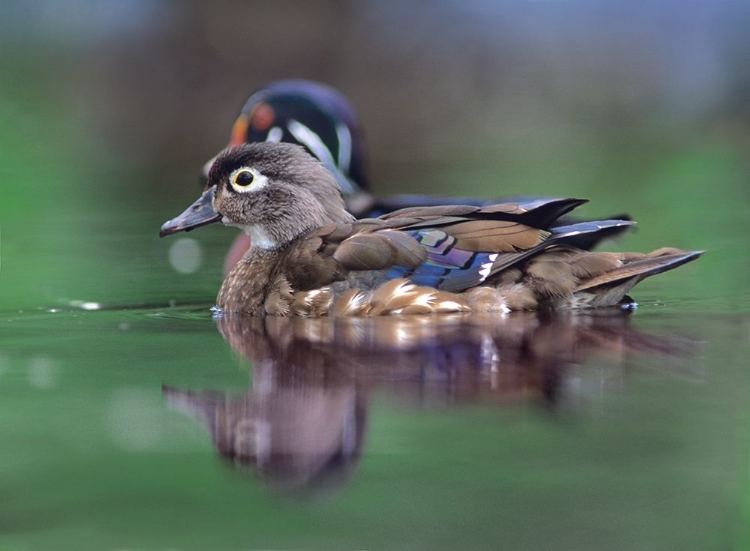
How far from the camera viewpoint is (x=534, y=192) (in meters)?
12.0

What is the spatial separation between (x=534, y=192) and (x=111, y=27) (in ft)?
34.0

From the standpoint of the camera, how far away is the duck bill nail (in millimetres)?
6695

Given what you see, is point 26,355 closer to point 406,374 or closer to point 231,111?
point 406,374

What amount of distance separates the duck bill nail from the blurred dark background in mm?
7914

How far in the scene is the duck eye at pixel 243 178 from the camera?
6.80 meters

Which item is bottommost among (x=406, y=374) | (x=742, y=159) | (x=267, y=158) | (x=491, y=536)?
(x=491, y=536)

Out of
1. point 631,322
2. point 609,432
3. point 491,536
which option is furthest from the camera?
point 631,322

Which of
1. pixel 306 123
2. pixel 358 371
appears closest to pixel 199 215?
pixel 358 371

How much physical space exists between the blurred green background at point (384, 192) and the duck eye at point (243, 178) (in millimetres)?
648

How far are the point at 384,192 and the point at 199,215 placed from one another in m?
6.68

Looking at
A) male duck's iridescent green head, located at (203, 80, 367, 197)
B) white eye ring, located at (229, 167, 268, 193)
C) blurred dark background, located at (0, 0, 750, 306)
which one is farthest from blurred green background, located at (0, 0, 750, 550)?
male duck's iridescent green head, located at (203, 80, 367, 197)

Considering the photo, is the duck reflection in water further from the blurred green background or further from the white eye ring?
the white eye ring

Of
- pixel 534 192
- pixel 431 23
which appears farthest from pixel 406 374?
pixel 431 23

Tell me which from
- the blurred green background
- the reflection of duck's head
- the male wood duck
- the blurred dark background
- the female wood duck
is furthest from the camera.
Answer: the blurred dark background
